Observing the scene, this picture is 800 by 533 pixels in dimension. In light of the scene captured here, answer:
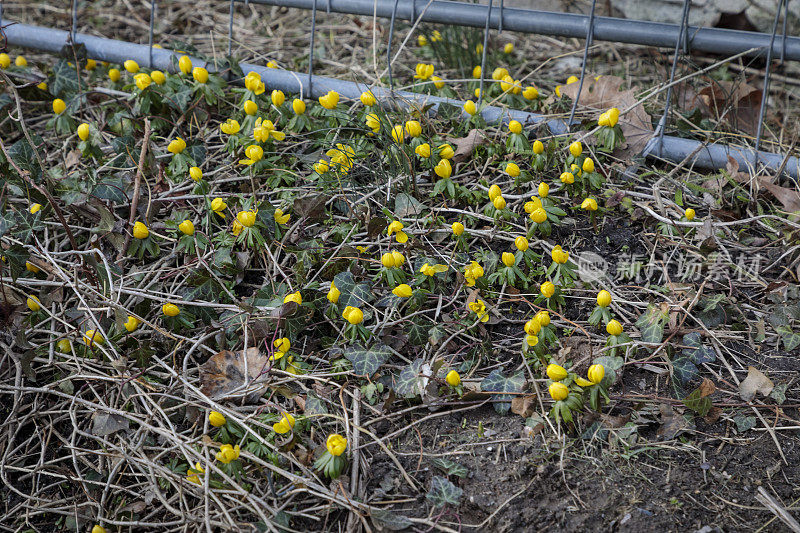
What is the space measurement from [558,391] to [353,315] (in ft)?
1.96

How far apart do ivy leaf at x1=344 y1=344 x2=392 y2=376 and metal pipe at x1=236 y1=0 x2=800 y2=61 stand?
152cm

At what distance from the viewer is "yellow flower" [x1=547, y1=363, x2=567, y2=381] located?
1.77 metres

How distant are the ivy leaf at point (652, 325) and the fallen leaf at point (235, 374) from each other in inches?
43.3

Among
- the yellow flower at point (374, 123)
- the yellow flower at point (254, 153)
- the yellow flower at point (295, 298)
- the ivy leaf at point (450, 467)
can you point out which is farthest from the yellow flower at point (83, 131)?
the ivy leaf at point (450, 467)

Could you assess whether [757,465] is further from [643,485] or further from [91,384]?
[91,384]

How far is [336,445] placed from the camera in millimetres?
1646

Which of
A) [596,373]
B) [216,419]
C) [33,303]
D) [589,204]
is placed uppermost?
[589,204]

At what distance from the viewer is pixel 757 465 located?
1729 mm

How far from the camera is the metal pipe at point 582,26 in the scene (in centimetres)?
256

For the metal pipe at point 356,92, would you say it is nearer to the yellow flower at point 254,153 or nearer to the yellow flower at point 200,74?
the yellow flower at point 200,74

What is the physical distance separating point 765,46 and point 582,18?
675 mm

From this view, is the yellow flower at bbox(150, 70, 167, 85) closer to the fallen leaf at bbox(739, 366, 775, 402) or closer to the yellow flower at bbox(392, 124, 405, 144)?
the yellow flower at bbox(392, 124, 405, 144)

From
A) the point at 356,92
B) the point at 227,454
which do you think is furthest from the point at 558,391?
the point at 356,92

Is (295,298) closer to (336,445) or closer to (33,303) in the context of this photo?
(336,445)
